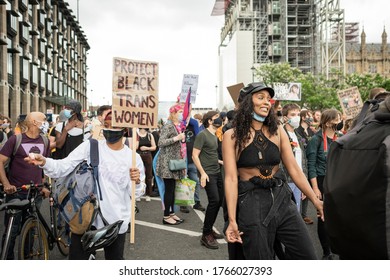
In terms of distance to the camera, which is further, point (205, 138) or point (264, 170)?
point (205, 138)

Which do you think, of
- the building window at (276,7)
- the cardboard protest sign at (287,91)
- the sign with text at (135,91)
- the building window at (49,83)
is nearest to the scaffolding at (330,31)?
the building window at (276,7)

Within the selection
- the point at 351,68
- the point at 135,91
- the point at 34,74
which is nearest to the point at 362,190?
the point at 135,91

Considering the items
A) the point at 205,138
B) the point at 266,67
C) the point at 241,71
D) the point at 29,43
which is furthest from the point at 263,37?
the point at 205,138

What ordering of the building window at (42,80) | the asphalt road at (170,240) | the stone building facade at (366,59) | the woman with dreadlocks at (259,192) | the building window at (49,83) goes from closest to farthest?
the woman with dreadlocks at (259,192), the asphalt road at (170,240), the building window at (42,80), the building window at (49,83), the stone building facade at (366,59)

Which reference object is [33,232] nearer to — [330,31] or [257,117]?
[257,117]

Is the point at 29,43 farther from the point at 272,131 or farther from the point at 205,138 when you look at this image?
the point at 272,131

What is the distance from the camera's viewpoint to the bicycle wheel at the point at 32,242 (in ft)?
13.6

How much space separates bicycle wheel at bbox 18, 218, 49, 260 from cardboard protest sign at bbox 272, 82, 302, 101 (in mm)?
11096

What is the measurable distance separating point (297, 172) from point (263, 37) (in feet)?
232

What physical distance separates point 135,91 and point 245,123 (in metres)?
1.43

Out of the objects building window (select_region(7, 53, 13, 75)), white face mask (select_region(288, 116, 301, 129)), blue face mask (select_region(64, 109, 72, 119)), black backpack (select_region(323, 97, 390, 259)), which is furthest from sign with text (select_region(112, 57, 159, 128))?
building window (select_region(7, 53, 13, 75))

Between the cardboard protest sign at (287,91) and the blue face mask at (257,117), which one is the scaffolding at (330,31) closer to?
the cardboard protest sign at (287,91)

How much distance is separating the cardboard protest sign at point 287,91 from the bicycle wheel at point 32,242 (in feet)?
36.4
